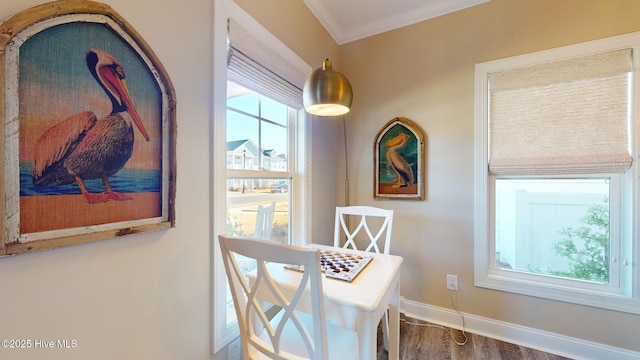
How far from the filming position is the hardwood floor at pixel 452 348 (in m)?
1.71

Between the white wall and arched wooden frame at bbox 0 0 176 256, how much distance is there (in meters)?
0.05

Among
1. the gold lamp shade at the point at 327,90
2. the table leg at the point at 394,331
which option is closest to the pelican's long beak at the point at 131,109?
the gold lamp shade at the point at 327,90

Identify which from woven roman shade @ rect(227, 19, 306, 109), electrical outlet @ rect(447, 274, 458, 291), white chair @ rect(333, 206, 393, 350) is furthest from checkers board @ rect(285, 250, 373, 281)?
woven roman shade @ rect(227, 19, 306, 109)

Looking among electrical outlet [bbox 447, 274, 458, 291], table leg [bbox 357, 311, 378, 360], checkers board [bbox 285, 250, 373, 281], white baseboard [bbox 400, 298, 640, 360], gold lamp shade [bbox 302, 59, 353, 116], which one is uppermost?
gold lamp shade [bbox 302, 59, 353, 116]

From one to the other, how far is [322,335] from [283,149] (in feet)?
4.44

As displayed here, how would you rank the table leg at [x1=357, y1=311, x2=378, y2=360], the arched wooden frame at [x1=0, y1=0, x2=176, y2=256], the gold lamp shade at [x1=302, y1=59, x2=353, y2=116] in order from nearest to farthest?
the arched wooden frame at [x1=0, y1=0, x2=176, y2=256] < the table leg at [x1=357, y1=311, x2=378, y2=360] < the gold lamp shade at [x1=302, y1=59, x2=353, y2=116]

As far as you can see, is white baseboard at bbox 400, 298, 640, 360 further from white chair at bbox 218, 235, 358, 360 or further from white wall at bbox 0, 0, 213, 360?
white wall at bbox 0, 0, 213, 360

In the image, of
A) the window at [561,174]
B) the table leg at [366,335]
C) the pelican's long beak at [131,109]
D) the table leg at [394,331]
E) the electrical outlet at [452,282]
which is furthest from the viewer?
the electrical outlet at [452,282]

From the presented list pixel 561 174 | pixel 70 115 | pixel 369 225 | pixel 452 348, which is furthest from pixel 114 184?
pixel 561 174

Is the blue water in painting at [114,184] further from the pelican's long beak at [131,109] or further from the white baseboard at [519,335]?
the white baseboard at [519,335]

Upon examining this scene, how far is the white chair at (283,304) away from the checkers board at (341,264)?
8.5 inches

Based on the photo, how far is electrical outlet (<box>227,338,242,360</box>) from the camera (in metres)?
1.34

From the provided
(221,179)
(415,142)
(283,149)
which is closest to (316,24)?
(283,149)

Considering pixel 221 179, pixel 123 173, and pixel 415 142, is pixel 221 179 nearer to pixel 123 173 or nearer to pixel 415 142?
pixel 123 173
